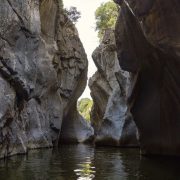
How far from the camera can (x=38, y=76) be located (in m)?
27.7

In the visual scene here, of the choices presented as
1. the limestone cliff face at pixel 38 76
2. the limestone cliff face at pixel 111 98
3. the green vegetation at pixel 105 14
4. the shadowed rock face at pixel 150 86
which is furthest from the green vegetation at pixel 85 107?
the shadowed rock face at pixel 150 86

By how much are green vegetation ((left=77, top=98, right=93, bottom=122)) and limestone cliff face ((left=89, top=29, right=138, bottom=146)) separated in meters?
30.3

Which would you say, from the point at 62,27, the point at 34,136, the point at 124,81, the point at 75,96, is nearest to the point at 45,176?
the point at 34,136

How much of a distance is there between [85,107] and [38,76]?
175 ft

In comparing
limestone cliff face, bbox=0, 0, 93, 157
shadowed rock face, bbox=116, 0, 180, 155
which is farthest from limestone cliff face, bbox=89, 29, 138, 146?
shadowed rock face, bbox=116, 0, 180, 155

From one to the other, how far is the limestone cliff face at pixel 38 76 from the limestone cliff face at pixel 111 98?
1.99 meters

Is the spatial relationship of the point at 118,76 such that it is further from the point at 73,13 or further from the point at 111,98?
the point at 73,13

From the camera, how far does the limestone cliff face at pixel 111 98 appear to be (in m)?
31.7

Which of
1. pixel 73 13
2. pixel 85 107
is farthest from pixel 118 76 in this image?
pixel 85 107

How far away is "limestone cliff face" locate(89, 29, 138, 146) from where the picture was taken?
104 feet

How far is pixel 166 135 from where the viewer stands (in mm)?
19125

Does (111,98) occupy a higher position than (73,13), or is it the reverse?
(73,13)

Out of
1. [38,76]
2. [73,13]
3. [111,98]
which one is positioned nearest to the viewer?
[38,76]

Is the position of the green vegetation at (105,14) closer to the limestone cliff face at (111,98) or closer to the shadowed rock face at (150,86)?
the limestone cliff face at (111,98)
